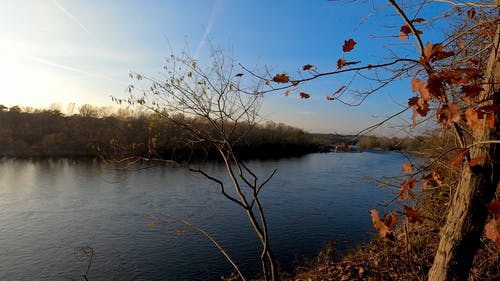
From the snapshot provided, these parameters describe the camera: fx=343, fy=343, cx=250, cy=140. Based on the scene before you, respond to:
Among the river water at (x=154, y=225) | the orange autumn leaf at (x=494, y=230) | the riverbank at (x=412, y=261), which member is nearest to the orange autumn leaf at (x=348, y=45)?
the orange autumn leaf at (x=494, y=230)

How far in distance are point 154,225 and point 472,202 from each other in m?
7.91

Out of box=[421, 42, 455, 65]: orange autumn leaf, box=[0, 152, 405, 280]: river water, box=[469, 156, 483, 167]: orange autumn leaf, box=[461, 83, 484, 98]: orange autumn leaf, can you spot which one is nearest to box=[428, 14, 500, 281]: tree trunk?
box=[469, 156, 483, 167]: orange autumn leaf

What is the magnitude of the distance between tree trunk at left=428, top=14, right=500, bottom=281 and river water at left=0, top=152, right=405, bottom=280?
13.6ft

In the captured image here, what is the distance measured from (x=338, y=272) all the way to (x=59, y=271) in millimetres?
7555

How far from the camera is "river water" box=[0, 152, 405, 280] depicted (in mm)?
9656

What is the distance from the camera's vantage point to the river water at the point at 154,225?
9656mm

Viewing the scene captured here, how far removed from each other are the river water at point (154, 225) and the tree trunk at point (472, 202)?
4160 mm

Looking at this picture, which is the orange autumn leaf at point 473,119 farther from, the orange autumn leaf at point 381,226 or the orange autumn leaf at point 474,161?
the orange autumn leaf at point 381,226

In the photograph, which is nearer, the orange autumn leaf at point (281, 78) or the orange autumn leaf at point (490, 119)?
the orange autumn leaf at point (490, 119)

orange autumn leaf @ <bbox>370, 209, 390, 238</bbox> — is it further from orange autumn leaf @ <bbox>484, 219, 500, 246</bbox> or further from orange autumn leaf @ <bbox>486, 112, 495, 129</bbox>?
orange autumn leaf @ <bbox>486, 112, 495, 129</bbox>

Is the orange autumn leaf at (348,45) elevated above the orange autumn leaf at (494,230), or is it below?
above

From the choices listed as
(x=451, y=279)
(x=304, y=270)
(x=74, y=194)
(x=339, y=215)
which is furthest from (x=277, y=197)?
(x=451, y=279)

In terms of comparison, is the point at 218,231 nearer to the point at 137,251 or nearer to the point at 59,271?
the point at 137,251

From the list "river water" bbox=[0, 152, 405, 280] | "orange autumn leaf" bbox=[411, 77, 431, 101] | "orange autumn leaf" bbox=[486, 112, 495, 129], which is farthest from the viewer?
"river water" bbox=[0, 152, 405, 280]
